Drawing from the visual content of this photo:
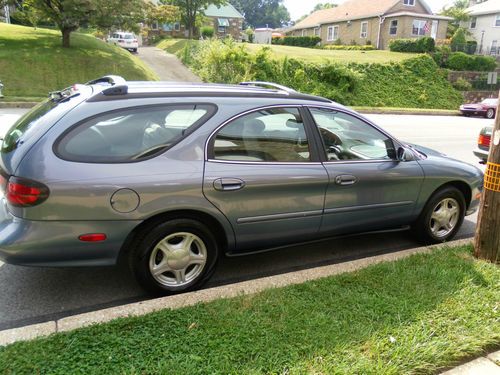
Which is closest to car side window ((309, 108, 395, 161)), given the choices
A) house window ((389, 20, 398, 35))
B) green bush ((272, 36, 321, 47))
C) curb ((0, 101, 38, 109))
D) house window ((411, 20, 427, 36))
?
curb ((0, 101, 38, 109))

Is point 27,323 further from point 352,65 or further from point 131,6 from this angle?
point 352,65

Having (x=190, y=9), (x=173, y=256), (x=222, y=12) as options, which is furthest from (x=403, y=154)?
(x=222, y=12)

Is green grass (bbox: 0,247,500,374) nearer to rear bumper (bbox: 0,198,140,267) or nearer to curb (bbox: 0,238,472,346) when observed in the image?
curb (bbox: 0,238,472,346)

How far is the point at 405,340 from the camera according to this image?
9.09ft

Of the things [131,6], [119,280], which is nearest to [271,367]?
[119,280]

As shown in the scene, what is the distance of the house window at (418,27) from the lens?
43.5 meters

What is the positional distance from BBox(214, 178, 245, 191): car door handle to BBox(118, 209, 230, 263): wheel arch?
24cm

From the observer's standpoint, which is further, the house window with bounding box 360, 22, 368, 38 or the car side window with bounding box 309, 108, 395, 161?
the house window with bounding box 360, 22, 368, 38

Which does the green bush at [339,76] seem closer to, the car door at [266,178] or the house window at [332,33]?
the house window at [332,33]

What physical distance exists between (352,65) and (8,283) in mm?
29401

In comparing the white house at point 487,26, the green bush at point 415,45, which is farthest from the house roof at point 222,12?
the white house at point 487,26

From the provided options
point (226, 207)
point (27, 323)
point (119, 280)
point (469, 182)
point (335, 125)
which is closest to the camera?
point (27, 323)

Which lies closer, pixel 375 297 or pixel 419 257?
pixel 375 297

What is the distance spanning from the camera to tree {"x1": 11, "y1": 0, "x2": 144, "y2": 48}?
68.3ft
